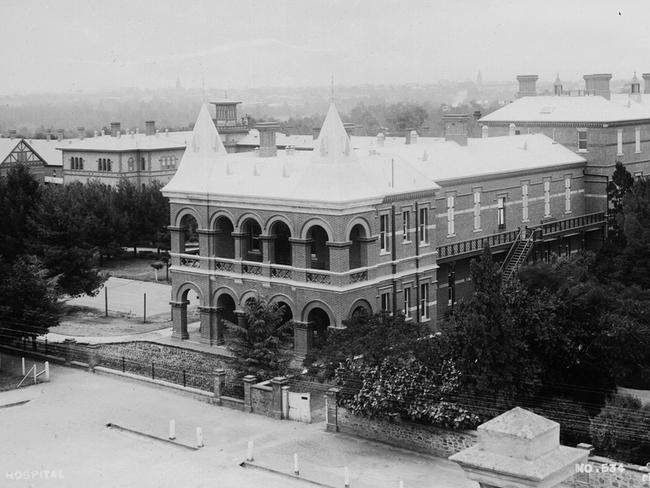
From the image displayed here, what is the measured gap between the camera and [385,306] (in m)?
46.4

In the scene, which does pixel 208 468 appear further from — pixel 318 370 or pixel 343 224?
pixel 343 224

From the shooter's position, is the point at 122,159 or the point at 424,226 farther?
the point at 122,159

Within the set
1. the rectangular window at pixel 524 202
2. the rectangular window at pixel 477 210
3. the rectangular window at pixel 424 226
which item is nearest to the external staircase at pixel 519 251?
the rectangular window at pixel 524 202

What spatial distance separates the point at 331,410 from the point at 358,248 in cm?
1207

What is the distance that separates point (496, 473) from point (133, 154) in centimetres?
9028

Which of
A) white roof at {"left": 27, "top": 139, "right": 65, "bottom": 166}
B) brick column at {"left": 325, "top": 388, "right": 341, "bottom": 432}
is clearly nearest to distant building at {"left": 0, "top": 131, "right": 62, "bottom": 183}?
white roof at {"left": 27, "top": 139, "right": 65, "bottom": 166}

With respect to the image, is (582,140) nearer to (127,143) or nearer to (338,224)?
(338,224)

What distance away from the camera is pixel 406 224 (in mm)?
47781

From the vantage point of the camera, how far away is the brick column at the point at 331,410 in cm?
3506

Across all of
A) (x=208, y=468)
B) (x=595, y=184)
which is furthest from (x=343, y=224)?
(x=595, y=184)

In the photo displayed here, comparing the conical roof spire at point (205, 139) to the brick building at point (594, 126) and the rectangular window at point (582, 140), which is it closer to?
the brick building at point (594, 126)

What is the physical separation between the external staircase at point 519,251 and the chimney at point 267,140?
13.6m

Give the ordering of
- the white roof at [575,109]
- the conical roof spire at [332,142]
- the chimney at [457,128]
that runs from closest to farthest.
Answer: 1. the conical roof spire at [332,142]
2. the chimney at [457,128]
3. the white roof at [575,109]

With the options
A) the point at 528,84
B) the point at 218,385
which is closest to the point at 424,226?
the point at 218,385
